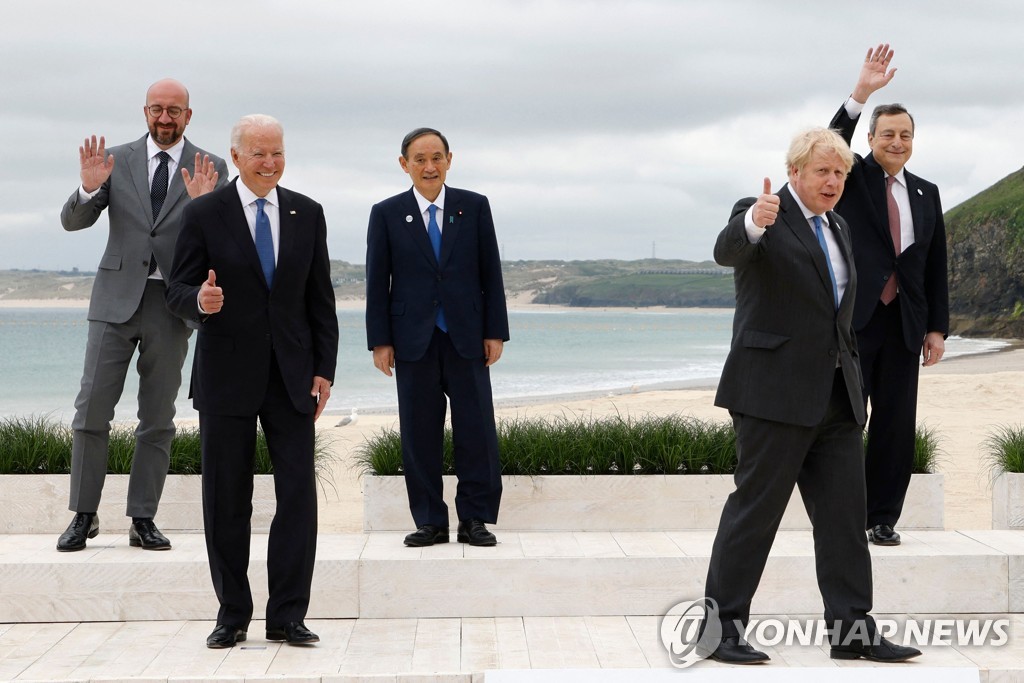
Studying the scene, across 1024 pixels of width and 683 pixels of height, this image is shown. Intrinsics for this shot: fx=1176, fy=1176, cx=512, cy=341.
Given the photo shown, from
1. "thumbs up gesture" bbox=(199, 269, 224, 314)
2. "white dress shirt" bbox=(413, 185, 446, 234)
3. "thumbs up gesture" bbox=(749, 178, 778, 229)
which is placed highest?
"white dress shirt" bbox=(413, 185, 446, 234)

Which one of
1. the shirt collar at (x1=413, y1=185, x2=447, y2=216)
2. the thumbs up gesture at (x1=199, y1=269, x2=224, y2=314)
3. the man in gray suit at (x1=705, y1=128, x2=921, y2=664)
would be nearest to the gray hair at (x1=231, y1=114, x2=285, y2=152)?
the thumbs up gesture at (x1=199, y1=269, x2=224, y2=314)

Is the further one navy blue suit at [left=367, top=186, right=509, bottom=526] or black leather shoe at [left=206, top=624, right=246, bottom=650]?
navy blue suit at [left=367, top=186, right=509, bottom=526]

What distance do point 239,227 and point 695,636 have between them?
7.04 feet

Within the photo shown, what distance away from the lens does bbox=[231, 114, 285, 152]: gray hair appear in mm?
4043

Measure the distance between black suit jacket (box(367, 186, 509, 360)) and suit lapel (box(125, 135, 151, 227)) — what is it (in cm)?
95

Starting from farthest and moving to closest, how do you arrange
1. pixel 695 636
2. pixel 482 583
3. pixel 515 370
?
1. pixel 515 370
2. pixel 482 583
3. pixel 695 636

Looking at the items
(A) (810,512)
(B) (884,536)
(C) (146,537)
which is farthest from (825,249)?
(C) (146,537)

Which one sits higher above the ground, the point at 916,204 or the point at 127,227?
the point at 916,204

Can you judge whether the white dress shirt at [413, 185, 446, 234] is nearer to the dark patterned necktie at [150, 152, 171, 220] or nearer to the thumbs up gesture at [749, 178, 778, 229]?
the dark patterned necktie at [150, 152, 171, 220]

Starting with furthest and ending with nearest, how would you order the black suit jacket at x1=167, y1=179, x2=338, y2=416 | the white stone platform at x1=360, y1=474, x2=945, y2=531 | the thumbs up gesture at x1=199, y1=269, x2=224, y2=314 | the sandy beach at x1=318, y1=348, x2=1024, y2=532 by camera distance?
the sandy beach at x1=318, y1=348, x2=1024, y2=532
the white stone platform at x1=360, y1=474, x2=945, y2=531
the black suit jacket at x1=167, y1=179, x2=338, y2=416
the thumbs up gesture at x1=199, y1=269, x2=224, y2=314

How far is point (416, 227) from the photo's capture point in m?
5.23

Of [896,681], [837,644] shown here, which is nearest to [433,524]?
[837,644]

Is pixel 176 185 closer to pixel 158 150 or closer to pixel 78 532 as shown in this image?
pixel 158 150

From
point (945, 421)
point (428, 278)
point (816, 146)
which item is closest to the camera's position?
point (816, 146)
